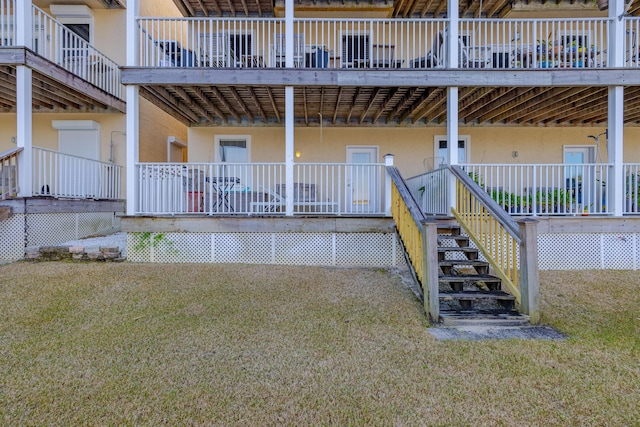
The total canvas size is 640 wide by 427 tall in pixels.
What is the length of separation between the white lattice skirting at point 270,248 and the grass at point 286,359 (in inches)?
49.2

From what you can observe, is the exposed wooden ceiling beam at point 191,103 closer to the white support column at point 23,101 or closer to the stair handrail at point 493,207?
the white support column at point 23,101

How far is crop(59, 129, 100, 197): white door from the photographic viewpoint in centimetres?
794

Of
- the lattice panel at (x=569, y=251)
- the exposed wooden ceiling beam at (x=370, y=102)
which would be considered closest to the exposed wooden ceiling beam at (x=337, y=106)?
the exposed wooden ceiling beam at (x=370, y=102)

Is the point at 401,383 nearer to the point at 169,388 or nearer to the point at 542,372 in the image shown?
the point at 542,372

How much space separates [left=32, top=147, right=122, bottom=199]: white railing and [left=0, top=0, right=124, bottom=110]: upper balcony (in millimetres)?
1606

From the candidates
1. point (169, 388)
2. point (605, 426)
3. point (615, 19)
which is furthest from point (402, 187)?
point (615, 19)

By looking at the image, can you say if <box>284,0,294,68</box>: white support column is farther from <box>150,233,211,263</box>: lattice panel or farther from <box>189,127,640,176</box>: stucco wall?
<box>150,233,211,263</box>: lattice panel

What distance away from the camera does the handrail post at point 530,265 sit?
4.04m

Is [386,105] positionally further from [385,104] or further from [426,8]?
[426,8]

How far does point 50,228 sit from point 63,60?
4.61 m

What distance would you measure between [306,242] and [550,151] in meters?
7.85

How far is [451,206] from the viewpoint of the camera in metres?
6.33

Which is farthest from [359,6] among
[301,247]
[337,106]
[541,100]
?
Answer: [301,247]

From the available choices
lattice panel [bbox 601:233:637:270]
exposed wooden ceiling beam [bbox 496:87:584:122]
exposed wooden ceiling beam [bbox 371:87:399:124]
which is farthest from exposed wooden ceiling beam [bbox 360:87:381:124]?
lattice panel [bbox 601:233:637:270]
